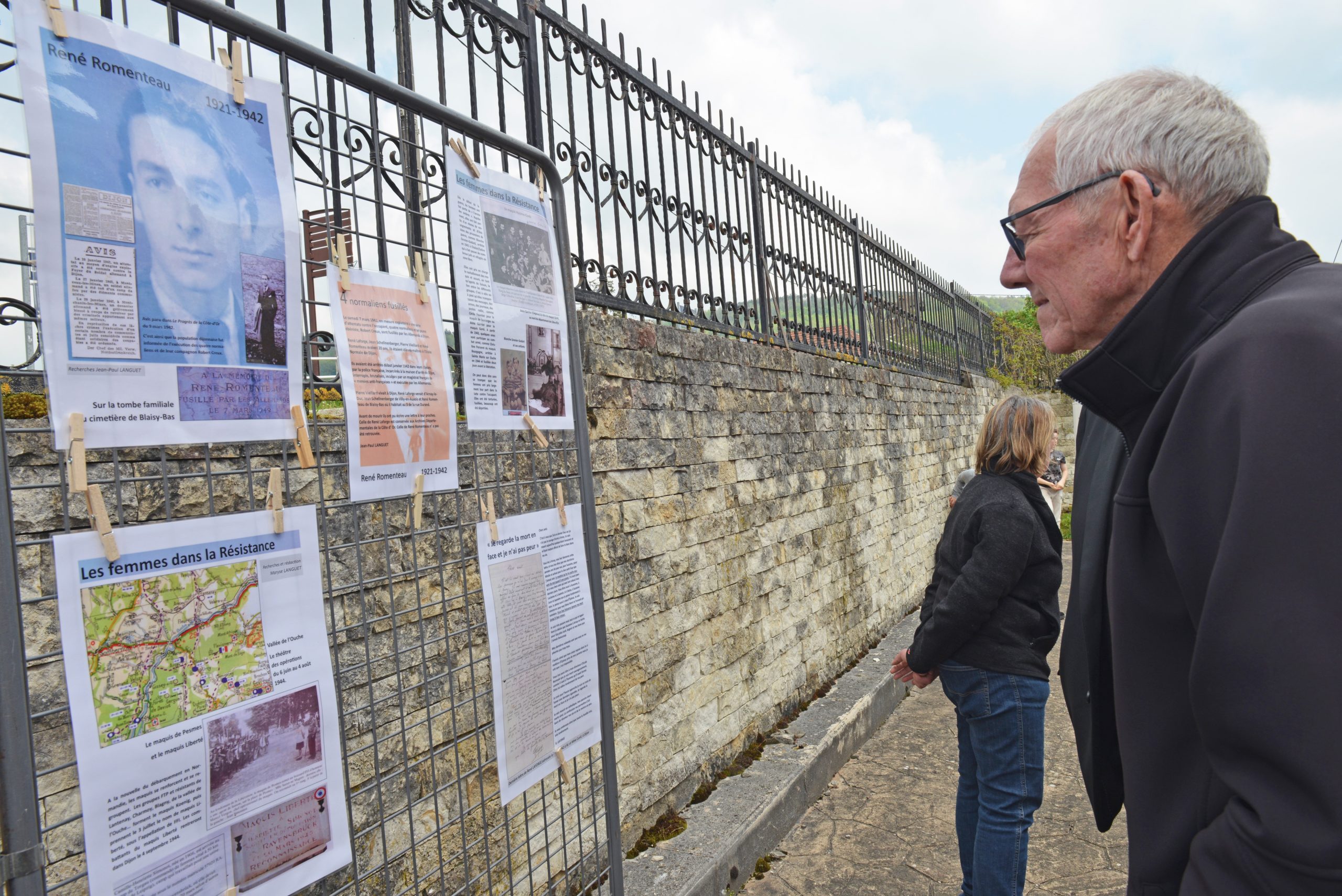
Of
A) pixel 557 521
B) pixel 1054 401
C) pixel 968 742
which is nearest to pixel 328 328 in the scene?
pixel 557 521

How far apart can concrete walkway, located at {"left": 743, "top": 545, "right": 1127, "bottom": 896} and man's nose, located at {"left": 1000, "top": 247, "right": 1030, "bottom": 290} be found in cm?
285

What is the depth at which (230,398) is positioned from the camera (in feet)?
3.73

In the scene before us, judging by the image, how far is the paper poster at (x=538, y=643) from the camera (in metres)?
1.66

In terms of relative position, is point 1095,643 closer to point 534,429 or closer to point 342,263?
point 534,429

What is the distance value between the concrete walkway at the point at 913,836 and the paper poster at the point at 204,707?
280 cm

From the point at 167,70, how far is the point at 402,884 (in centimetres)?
206

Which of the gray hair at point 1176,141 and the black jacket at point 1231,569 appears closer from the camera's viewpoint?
the black jacket at point 1231,569

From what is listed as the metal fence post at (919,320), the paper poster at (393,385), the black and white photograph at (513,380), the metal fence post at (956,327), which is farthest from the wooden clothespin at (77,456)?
the metal fence post at (956,327)

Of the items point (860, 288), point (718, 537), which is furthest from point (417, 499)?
point (860, 288)

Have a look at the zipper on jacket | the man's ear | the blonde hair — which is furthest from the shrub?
the blonde hair

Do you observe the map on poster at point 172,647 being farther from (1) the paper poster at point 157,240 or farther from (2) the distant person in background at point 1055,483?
(2) the distant person in background at point 1055,483

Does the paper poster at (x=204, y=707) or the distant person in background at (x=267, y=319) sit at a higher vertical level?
the distant person in background at (x=267, y=319)

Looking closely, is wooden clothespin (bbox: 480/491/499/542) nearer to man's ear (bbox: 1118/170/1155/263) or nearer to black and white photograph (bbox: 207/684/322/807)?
black and white photograph (bbox: 207/684/322/807)

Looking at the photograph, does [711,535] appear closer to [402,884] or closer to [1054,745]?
[402,884]
